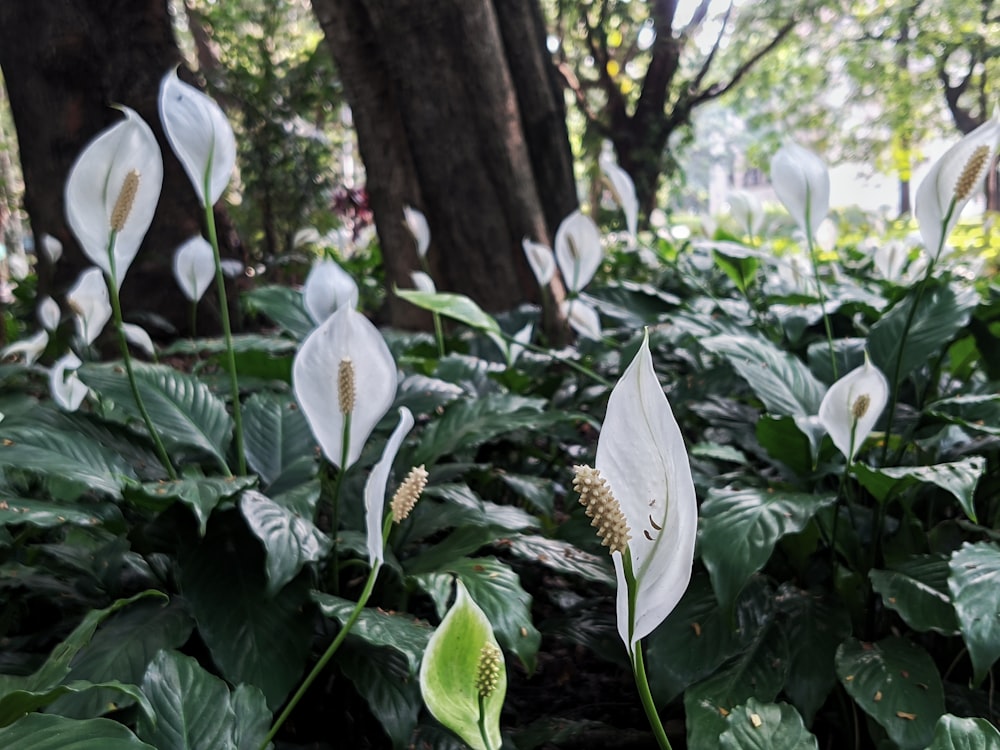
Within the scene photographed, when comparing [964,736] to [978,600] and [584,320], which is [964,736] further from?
[584,320]

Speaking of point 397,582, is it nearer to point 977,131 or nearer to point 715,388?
point 715,388

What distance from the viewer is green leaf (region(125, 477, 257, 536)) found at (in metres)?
0.66

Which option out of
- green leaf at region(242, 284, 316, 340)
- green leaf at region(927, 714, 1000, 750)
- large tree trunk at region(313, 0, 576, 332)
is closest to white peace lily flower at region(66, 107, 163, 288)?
green leaf at region(242, 284, 316, 340)

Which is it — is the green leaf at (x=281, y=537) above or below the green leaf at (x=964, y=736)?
above

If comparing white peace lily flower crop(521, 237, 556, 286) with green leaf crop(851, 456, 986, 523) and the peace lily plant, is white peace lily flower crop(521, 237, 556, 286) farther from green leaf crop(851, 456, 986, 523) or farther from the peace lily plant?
the peace lily plant

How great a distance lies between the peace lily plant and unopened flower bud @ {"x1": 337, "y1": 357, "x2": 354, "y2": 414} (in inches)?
11.8

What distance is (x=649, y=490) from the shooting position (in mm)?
351

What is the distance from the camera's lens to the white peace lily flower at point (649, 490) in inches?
13.4

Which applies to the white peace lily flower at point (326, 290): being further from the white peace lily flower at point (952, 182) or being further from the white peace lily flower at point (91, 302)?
the white peace lily flower at point (952, 182)

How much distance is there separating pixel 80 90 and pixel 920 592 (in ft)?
9.38

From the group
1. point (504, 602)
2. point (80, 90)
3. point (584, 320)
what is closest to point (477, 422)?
point (504, 602)

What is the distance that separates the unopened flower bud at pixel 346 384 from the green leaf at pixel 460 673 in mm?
284

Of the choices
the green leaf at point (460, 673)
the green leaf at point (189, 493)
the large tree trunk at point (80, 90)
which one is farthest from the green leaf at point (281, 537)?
the large tree trunk at point (80, 90)

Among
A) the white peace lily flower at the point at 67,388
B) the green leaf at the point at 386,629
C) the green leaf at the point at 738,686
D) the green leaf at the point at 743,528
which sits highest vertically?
the white peace lily flower at the point at 67,388
